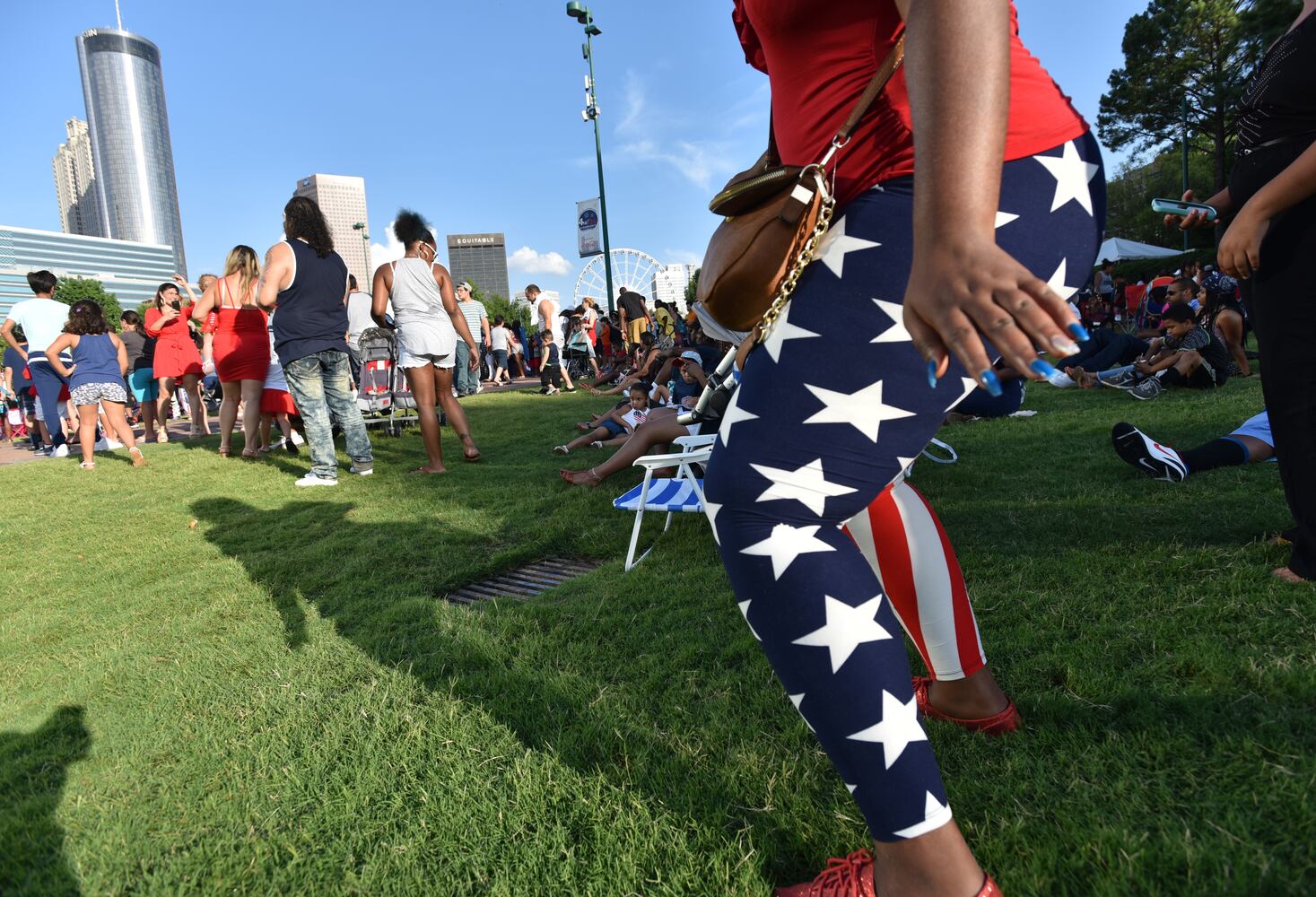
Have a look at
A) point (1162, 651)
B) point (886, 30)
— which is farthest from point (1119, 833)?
point (886, 30)

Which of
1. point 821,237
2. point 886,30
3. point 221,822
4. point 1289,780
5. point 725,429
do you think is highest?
point 886,30

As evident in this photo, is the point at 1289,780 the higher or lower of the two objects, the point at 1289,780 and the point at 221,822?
the higher

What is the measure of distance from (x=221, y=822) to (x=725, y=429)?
152 cm

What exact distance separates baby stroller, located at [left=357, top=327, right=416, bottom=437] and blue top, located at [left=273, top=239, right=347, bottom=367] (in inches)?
105

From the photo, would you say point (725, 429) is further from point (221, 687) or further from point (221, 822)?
point (221, 687)

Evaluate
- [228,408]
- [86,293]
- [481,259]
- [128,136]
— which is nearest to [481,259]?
[481,259]

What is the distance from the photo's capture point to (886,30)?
3.38 ft

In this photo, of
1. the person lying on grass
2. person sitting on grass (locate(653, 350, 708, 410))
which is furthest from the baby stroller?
the person lying on grass

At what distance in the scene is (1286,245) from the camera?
6.23 ft

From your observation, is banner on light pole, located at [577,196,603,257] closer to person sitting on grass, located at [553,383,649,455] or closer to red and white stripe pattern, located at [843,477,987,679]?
person sitting on grass, located at [553,383,649,455]

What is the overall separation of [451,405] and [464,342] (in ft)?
14.4

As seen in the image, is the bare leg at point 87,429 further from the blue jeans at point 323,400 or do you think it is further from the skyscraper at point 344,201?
the skyscraper at point 344,201

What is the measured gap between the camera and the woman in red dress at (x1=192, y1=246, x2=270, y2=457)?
22.1ft

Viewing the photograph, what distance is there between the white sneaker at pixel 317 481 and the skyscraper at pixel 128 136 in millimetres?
186463
